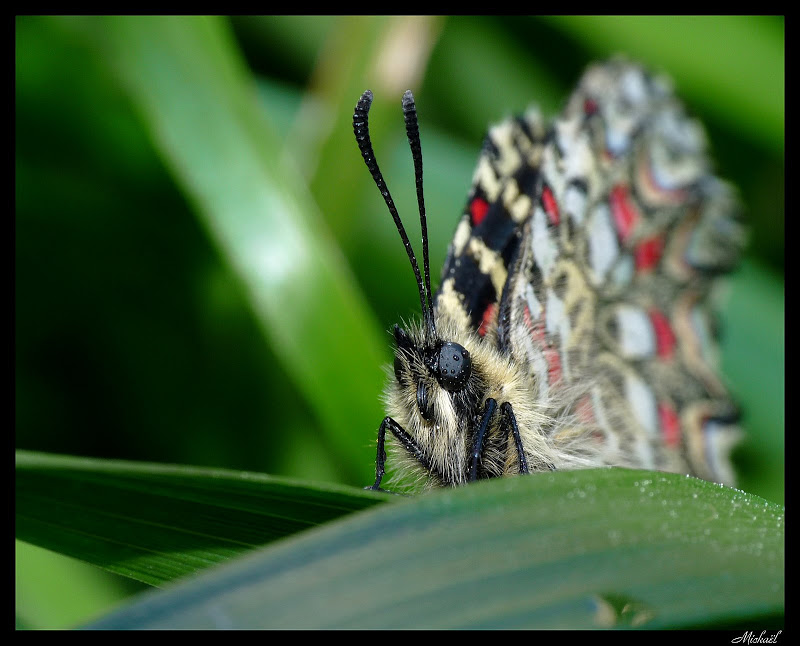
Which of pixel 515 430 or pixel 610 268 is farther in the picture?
pixel 610 268

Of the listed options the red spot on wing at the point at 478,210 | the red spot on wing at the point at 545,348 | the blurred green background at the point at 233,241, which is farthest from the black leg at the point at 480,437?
the red spot on wing at the point at 478,210

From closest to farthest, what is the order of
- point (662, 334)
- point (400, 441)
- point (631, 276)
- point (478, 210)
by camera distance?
point (400, 441) < point (478, 210) < point (631, 276) < point (662, 334)

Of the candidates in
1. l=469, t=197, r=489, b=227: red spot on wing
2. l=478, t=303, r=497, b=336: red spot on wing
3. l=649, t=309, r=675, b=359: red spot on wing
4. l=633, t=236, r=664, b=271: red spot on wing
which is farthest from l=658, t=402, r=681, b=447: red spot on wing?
l=469, t=197, r=489, b=227: red spot on wing

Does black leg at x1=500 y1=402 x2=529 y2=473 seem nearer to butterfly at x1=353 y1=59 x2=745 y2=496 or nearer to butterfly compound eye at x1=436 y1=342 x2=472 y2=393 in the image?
butterfly at x1=353 y1=59 x2=745 y2=496

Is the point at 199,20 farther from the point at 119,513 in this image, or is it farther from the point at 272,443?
the point at 119,513

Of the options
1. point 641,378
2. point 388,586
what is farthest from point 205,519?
point 641,378

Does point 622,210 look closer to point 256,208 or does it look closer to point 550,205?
point 550,205

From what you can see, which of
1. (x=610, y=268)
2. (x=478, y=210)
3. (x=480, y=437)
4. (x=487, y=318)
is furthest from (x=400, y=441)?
(x=610, y=268)
